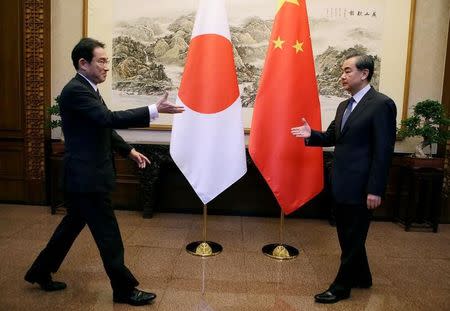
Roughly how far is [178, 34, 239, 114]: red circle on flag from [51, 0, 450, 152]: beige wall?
1343 millimetres

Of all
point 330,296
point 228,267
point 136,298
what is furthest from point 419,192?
point 136,298

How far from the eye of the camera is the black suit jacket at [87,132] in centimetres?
205

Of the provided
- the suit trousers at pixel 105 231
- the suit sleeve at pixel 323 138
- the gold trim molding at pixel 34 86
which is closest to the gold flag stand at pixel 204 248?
the suit trousers at pixel 105 231

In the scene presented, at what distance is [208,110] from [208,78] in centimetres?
25

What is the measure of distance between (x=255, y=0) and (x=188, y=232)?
2.44 metres

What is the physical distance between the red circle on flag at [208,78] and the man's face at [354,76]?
0.95 m

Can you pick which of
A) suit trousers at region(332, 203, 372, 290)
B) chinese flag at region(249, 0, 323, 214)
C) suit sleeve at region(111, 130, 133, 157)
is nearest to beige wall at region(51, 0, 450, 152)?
chinese flag at region(249, 0, 323, 214)

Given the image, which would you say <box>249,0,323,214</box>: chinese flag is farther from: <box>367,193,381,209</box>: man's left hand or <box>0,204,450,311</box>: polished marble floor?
<box>367,193,381,209</box>: man's left hand

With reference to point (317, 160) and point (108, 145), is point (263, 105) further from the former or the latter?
point (108, 145)

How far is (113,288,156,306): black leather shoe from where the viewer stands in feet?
7.48

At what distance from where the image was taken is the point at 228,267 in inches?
116

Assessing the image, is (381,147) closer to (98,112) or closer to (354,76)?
(354,76)

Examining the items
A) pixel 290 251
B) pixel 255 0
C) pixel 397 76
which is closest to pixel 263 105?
pixel 290 251

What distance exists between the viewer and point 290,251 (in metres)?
3.31
